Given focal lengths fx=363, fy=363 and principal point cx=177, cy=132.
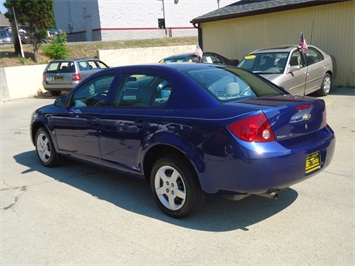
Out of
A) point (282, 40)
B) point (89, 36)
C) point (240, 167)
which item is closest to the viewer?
point (240, 167)

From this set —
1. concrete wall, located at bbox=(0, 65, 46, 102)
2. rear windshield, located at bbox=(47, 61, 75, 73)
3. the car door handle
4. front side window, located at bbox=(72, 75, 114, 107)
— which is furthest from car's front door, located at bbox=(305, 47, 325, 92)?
concrete wall, located at bbox=(0, 65, 46, 102)

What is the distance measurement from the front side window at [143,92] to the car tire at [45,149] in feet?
6.03

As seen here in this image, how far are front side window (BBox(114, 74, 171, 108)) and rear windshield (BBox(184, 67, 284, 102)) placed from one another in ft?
1.05

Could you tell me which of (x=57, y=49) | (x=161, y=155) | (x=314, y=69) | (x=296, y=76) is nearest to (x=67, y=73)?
(x=57, y=49)

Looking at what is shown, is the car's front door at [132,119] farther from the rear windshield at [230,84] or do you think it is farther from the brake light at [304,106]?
the brake light at [304,106]

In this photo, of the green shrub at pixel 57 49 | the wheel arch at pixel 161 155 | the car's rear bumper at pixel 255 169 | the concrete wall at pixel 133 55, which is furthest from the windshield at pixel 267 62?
the green shrub at pixel 57 49

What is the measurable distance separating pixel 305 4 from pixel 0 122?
33.7 ft

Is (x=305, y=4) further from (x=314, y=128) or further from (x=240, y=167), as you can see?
(x=240, y=167)

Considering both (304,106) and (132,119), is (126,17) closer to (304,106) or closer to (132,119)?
(132,119)

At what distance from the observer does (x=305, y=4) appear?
11.9 meters

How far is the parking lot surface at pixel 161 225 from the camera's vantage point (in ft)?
10.2

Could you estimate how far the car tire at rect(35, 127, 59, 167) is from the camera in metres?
5.61

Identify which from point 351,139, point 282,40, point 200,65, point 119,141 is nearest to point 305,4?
point 282,40

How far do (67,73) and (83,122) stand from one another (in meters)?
10.7
